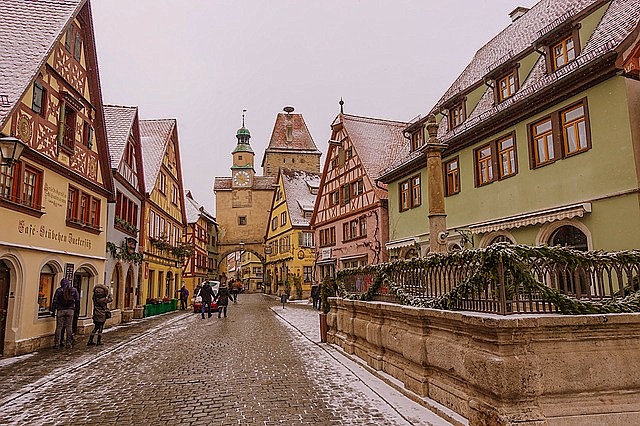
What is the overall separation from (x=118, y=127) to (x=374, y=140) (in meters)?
14.3

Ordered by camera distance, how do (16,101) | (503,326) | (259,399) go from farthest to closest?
1. (16,101)
2. (259,399)
3. (503,326)

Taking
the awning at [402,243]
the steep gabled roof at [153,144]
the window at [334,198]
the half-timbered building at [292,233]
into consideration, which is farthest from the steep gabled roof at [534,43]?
the half-timbered building at [292,233]

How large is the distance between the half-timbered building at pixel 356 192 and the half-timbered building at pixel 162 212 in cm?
920

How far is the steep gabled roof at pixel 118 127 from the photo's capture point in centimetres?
2002

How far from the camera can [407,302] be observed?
24.3 ft

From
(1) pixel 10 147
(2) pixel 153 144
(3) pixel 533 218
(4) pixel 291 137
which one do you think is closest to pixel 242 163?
(4) pixel 291 137

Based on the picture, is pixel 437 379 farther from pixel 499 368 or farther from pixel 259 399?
pixel 259 399

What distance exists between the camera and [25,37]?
13422mm

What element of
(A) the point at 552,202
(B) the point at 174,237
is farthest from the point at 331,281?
(B) the point at 174,237

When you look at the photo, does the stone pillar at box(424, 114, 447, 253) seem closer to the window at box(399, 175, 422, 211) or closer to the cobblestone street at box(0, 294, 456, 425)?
the cobblestone street at box(0, 294, 456, 425)

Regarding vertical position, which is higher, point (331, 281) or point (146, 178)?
point (146, 178)

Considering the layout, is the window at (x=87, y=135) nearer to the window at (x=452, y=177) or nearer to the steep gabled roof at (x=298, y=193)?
the window at (x=452, y=177)

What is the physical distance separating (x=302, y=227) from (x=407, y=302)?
39.1 m

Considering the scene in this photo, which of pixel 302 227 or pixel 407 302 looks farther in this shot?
pixel 302 227
